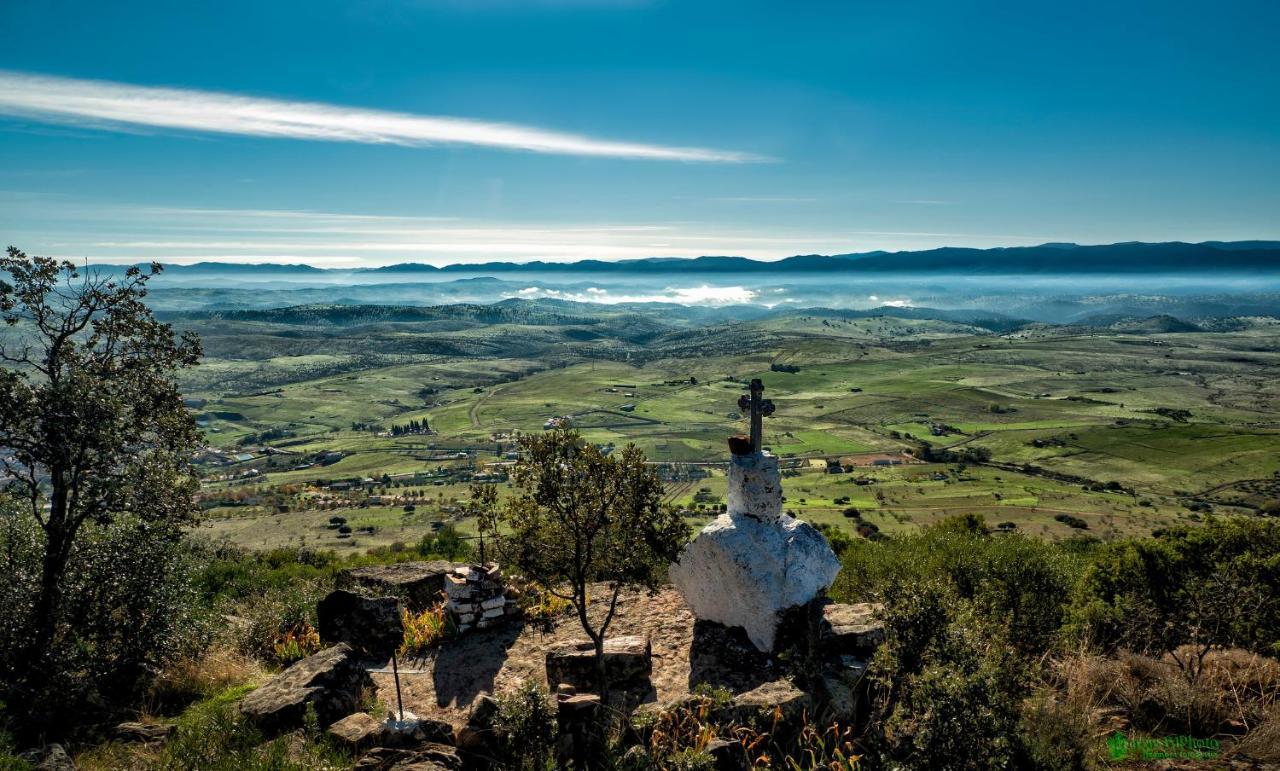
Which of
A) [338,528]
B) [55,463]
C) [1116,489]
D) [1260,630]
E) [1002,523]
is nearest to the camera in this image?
[55,463]

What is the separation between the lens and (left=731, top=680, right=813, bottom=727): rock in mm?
11008

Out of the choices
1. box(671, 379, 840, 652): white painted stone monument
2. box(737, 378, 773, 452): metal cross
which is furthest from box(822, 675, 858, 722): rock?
box(737, 378, 773, 452): metal cross

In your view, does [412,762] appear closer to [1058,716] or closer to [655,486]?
[655,486]

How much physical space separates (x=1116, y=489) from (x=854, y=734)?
13342 cm

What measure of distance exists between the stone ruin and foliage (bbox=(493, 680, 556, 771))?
292 inches

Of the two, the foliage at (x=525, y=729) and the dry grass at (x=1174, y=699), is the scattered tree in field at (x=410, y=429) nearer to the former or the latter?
the foliage at (x=525, y=729)

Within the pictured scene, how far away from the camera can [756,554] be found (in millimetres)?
15266

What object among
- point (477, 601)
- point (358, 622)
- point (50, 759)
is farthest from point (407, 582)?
point (50, 759)

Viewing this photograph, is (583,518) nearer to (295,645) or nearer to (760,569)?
(760,569)

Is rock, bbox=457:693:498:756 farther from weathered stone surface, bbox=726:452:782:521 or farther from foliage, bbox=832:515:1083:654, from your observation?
foliage, bbox=832:515:1083:654

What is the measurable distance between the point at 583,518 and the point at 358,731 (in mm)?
5387

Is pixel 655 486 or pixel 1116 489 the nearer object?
pixel 655 486

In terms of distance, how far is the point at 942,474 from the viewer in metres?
124

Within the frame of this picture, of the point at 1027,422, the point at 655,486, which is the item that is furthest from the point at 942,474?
the point at 655,486
